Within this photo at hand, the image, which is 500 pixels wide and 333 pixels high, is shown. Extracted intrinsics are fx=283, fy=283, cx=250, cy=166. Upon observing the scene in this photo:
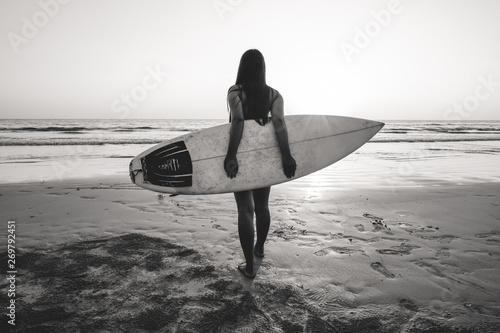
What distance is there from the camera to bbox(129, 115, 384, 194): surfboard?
2621 mm

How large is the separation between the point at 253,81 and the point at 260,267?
1494 millimetres

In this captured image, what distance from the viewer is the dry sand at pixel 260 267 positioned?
170 centimetres

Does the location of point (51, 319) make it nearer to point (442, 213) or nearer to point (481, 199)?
point (442, 213)

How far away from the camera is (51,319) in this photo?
1667 mm

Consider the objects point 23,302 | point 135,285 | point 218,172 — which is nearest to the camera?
point 23,302

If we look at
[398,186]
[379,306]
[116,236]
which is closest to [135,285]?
[116,236]

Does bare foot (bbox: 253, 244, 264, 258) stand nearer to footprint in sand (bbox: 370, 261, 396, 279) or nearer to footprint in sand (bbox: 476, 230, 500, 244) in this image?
footprint in sand (bbox: 370, 261, 396, 279)

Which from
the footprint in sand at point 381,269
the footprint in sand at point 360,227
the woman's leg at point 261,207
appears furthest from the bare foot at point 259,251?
the footprint in sand at point 360,227

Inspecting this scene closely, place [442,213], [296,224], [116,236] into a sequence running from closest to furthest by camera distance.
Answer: [116,236], [296,224], [442,213]

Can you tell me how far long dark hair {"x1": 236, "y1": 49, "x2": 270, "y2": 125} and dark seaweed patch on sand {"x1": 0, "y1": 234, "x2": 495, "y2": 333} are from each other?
52.9 inches

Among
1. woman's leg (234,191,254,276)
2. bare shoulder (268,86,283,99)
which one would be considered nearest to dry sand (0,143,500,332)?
woman's leg (234,191,254,276)

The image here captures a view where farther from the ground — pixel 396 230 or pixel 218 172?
pixel 218 172

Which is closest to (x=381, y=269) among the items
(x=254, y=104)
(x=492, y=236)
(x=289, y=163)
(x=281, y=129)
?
(x=289, y=163)

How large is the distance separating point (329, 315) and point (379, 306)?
36cm
